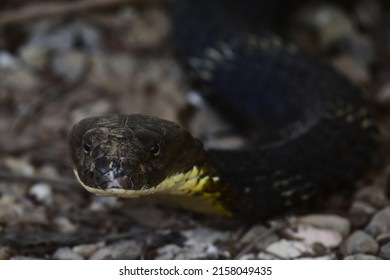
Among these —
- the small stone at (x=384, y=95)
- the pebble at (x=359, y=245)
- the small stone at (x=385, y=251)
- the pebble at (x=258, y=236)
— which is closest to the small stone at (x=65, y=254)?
the pebble at (x=258, y=236)

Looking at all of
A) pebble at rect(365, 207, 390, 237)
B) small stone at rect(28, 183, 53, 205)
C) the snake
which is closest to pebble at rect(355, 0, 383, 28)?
the snake

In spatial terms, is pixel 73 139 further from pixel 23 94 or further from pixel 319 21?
pixel 319 21

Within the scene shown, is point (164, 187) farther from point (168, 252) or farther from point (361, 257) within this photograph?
point (361, 257)

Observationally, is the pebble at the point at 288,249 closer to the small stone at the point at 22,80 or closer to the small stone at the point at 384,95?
the small stone at the point at 384,95
